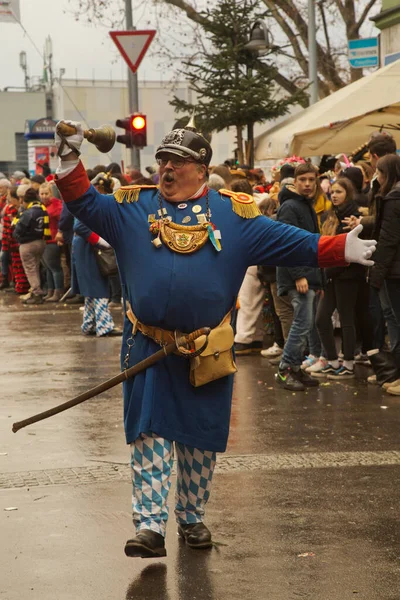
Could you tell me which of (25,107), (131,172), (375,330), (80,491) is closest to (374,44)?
(131,172)

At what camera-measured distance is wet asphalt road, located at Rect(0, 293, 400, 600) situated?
496 cm

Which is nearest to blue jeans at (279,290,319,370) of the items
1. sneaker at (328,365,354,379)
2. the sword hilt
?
sneaker at (328,365,354,379)

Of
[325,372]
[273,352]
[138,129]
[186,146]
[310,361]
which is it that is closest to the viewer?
[186,146]

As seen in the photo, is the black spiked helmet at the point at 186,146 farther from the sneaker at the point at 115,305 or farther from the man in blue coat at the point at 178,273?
the sneaker at the point at 115,305

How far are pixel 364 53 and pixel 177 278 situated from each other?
1410cm

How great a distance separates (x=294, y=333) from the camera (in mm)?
9906

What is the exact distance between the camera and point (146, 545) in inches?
202

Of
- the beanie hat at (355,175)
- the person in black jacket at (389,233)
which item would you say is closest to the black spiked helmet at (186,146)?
the person in black jacket at (389,233)

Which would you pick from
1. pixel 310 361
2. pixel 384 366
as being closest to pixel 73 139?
pixel 384 366

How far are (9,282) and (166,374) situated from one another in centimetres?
1779

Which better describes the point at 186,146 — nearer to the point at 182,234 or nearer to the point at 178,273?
the point at 182,234

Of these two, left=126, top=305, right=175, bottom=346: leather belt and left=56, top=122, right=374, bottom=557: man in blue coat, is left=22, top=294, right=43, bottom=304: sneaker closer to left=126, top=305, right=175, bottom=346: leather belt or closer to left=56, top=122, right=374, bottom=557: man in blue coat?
left=56, top=122, right=374, bottom=557: man in blue coat

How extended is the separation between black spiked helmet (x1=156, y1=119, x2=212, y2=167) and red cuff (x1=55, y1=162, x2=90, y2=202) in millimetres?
370

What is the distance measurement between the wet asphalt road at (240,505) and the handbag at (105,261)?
12.1 feet
